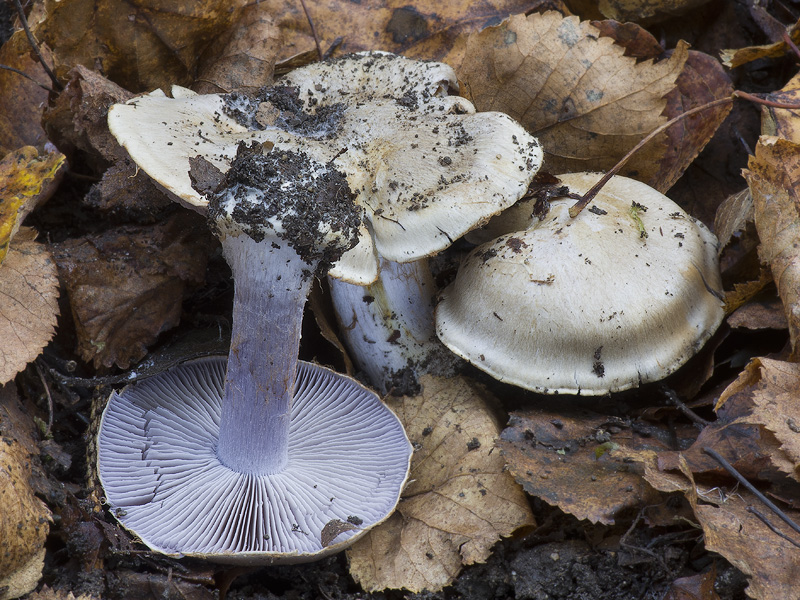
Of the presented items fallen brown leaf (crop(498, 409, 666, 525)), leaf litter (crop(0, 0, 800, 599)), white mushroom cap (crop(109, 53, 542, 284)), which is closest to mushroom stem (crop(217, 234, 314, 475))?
white mushroom cap (crop(109, 53, 542, 284))

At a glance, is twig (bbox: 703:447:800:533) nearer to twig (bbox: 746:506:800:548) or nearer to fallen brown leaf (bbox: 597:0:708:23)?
twig (bbox: 746:506:800:548)

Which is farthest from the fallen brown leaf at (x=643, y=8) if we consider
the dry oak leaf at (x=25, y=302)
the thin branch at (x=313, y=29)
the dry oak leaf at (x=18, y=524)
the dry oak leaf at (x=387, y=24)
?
the dry oak leaf at (x=18, y=524)

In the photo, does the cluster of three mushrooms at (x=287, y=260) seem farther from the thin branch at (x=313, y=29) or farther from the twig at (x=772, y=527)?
the twig at (x=772, y=527)

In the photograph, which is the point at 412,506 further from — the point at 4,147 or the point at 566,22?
the point at 4,147

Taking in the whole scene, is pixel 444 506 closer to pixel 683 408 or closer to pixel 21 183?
pixel 683 408

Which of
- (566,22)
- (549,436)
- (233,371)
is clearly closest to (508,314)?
(549,436)

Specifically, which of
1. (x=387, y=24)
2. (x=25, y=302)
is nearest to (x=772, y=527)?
(x=25, y=302)

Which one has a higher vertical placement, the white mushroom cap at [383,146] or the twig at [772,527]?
the white mushroom cap at [383,146]
